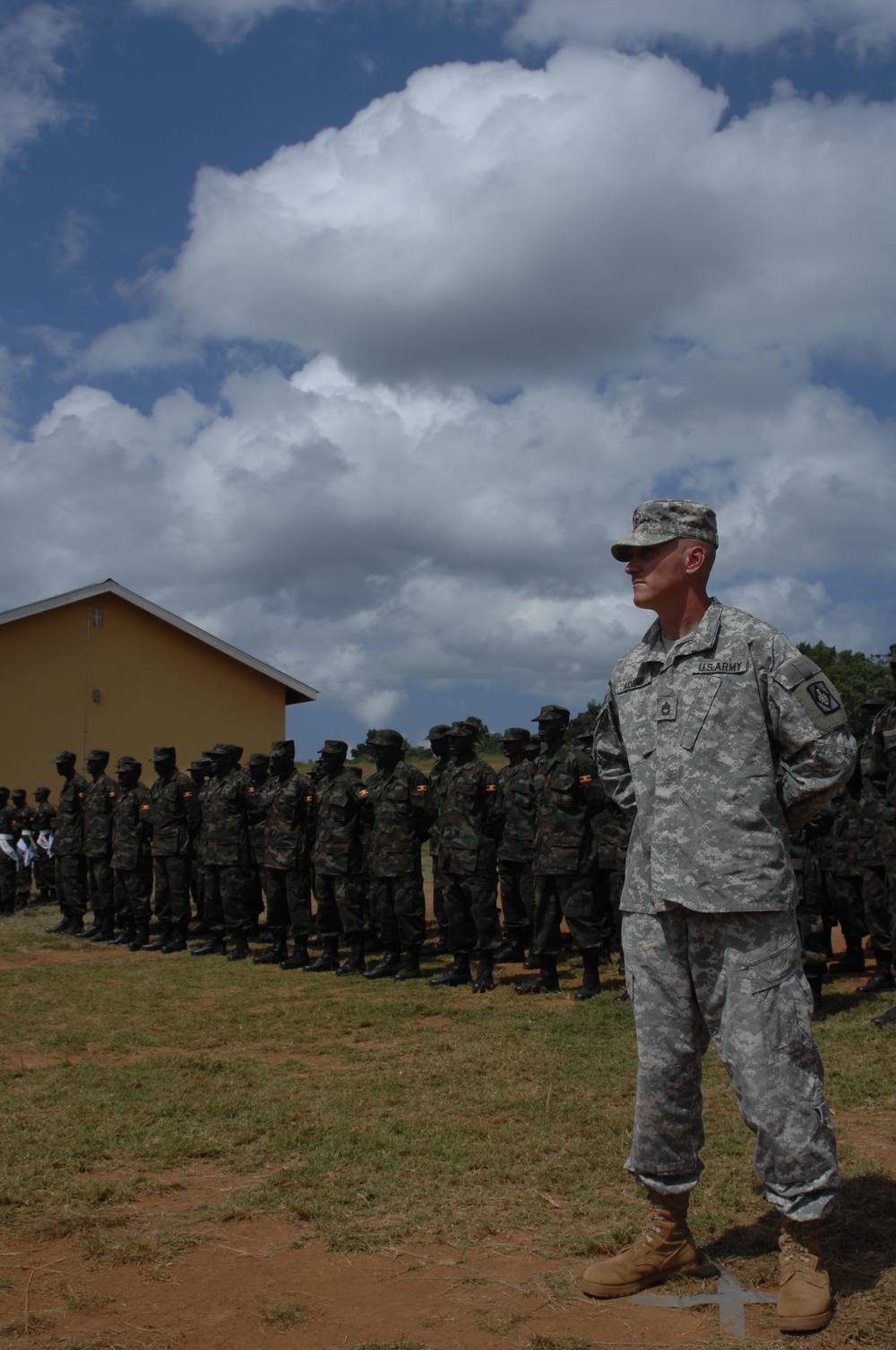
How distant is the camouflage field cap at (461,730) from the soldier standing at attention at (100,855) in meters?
6.05

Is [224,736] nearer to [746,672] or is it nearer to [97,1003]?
[97,1003]

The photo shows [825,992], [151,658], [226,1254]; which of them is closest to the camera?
[226,1254]

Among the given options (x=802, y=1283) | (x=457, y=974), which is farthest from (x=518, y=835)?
(x=802, y=1283)

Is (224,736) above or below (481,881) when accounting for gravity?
above

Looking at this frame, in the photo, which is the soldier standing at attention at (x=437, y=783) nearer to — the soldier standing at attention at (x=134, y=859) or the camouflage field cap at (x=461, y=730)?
the camouflage field cap at (x=461, y=730)

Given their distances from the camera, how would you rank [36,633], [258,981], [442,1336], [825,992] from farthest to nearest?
[36,633]
[258,981]
[825,992]
[442,1336]

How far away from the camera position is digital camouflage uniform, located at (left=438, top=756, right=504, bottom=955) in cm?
920

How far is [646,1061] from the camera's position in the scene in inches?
134

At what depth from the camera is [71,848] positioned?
47.3ft

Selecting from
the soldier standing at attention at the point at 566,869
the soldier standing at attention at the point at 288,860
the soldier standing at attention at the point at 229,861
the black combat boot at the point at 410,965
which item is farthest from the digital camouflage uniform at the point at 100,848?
the soldier standing at attention at the point at 566,869

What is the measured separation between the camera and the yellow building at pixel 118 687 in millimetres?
Answer: 20672

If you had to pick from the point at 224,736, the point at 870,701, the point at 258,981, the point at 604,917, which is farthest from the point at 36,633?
the point at 870,701

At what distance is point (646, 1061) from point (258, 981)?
7.34 metres

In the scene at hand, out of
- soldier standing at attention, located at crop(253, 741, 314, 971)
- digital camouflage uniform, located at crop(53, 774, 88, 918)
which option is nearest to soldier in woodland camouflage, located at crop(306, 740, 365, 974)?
soldier standing at attention, located at crop(253, 741, 314, 971)
